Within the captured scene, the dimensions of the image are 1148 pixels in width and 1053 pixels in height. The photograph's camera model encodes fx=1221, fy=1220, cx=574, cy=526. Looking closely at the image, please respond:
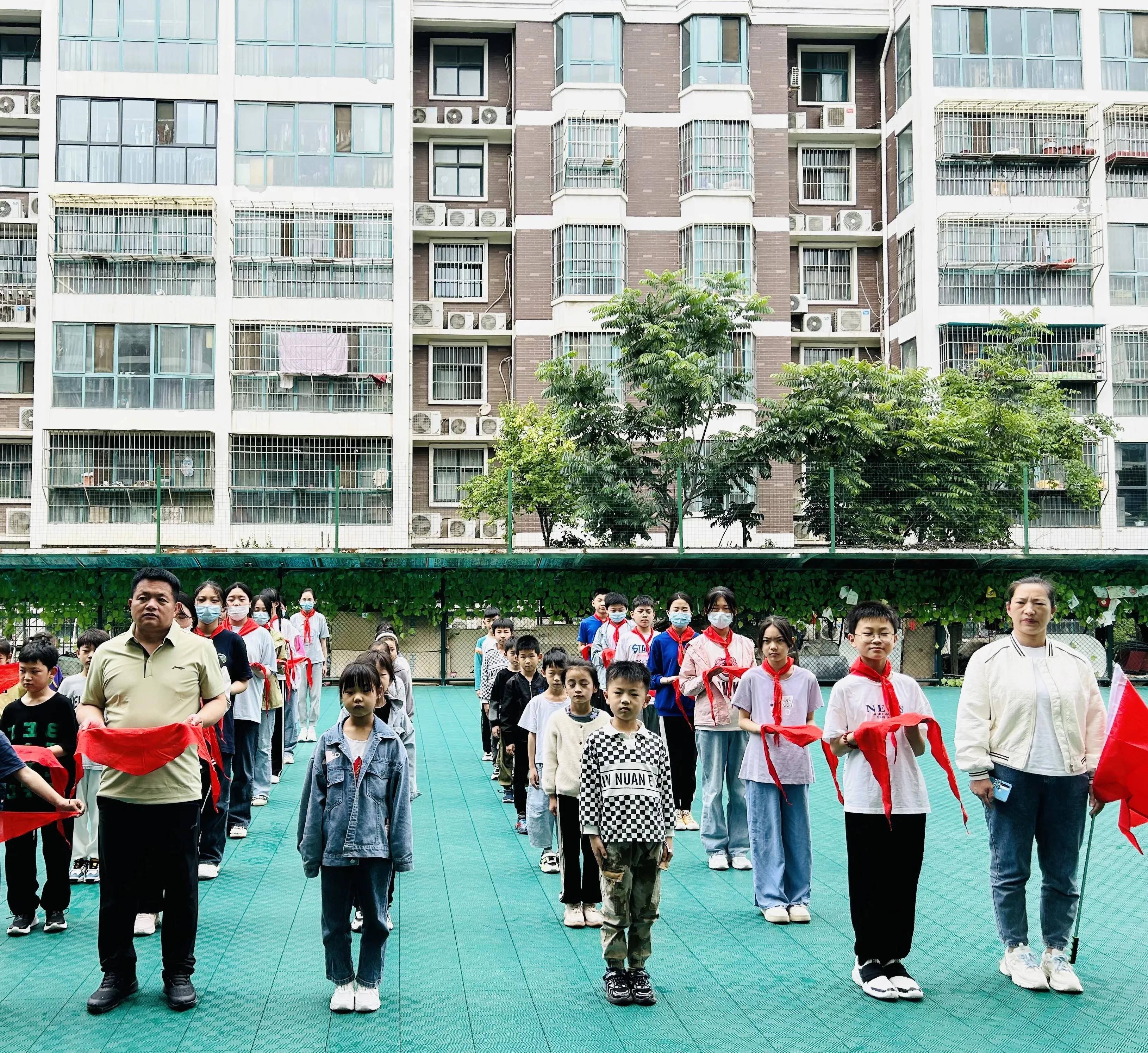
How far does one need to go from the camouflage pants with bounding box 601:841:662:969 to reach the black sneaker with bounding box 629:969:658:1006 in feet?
0.11

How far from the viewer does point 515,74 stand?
1257 inches

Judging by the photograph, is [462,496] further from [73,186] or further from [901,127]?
[901,127]

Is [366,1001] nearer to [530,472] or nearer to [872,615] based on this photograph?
[872,615]

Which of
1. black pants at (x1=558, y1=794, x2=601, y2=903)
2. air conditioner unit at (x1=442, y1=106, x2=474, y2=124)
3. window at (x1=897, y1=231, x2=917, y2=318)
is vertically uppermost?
air conditioner unit at (x1=442, y1=106, x2=474, y2=124)

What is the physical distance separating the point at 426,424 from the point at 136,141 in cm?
959

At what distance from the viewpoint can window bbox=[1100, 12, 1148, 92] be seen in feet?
102

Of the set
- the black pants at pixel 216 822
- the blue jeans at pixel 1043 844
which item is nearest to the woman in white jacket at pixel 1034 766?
the blue jeans at pixel 1043 844

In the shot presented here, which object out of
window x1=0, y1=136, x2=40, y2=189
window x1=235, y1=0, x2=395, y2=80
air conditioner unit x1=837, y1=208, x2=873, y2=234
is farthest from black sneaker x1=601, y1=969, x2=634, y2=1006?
window x1=0, y1=136, x2=40, y2=189

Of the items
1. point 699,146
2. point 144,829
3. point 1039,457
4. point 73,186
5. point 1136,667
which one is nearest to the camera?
point 144,829

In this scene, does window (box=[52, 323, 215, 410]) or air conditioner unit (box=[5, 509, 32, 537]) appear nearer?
window (box=[52, 323, 215, 410])

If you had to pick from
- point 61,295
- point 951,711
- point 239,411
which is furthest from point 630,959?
point 61,295

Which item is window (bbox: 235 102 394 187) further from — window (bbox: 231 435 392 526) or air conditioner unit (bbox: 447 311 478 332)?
window (bbox: 231 435 392 526)

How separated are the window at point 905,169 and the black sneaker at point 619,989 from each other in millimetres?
29827

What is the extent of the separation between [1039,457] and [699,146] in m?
12.1
